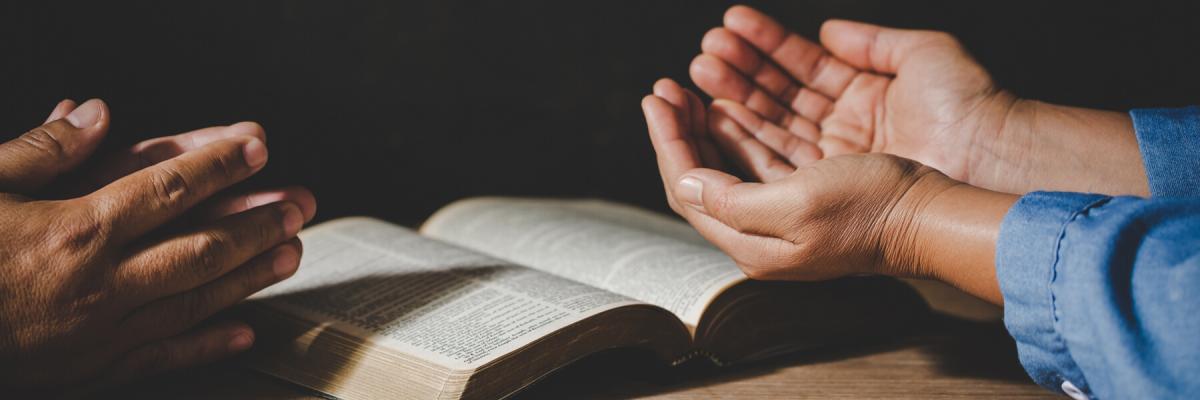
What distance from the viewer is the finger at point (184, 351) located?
0.90 metres

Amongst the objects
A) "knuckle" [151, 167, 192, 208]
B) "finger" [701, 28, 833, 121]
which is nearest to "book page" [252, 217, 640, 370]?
"knuckle" [151, 167, 192, 208]

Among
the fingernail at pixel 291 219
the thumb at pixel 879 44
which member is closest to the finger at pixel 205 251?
the fingernail at pixel 291 219

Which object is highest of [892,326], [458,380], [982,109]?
[982,109]

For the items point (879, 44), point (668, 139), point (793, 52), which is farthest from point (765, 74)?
point (668, 139)

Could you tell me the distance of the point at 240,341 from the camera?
0.97 meters

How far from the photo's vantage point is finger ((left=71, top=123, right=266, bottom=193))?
0.99 meters

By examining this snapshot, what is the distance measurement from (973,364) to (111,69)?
152 cm

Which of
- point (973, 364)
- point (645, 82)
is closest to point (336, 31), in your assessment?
point (645, 82)

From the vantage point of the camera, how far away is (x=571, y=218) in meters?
1.45

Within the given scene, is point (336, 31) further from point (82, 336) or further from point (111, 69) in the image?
point (82, 336)

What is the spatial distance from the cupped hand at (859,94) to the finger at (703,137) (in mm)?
40

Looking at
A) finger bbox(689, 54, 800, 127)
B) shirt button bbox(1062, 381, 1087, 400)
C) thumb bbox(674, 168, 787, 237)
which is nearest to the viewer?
shirt button bbox(1062, 381, 1087, 400)

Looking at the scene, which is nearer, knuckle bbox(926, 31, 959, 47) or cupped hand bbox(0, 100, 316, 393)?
cupped hand bbox(0, 100, 316, 393)

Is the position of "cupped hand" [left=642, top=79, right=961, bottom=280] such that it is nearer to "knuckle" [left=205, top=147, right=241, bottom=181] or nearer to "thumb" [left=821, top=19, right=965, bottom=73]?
"thumb" [left=821, top=19, right=965, bottom=73]
